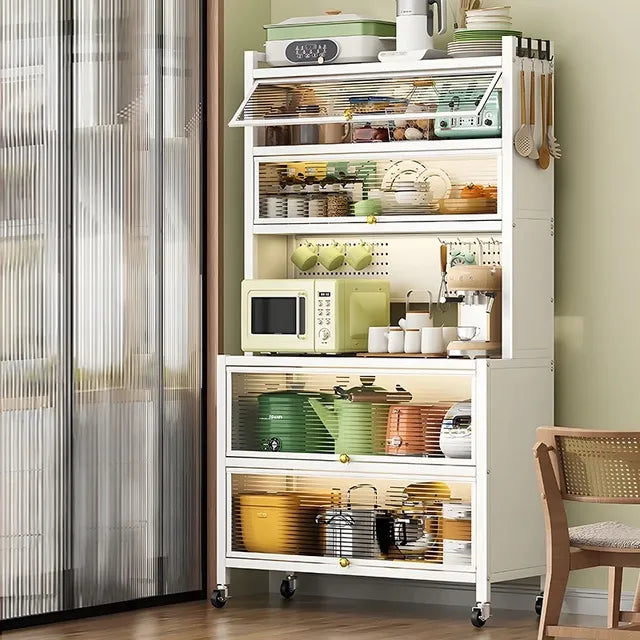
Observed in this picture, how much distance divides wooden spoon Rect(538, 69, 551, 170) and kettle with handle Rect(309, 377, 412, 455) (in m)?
0.96

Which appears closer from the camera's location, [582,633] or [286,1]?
[582,633]

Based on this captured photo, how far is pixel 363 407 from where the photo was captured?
213 inches

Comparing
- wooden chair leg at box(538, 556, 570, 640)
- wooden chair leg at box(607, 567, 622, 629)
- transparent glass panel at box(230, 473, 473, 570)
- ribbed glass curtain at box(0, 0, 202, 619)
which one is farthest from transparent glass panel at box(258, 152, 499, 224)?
wooden chair leg at box(538, 556, 570, 640)

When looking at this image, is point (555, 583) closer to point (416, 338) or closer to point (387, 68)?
point (416, 338)

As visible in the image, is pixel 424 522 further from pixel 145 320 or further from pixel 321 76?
pixel 321 76

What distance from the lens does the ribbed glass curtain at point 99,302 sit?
507 centimetres

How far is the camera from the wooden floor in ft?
16.5

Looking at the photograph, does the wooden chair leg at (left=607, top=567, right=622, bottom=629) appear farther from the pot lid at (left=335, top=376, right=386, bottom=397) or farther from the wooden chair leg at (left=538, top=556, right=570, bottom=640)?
the pot lid at (left=335, top=376, right=386, bottom=397)

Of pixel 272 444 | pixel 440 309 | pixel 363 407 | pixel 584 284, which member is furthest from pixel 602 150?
pixel 272 444

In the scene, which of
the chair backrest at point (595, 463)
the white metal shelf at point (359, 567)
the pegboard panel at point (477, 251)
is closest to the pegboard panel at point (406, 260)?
the pegboard panel at point (477, 251)

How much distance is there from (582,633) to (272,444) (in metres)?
1.66

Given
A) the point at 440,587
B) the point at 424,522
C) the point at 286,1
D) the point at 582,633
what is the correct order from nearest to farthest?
the point at 582,633
the point at 424,522
the point at 440,587
the point at 286,1

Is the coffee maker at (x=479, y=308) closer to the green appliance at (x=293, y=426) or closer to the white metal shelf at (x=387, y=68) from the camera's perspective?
the green appliance at (x=293, y=426)

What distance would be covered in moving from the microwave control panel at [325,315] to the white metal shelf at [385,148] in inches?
20.1
